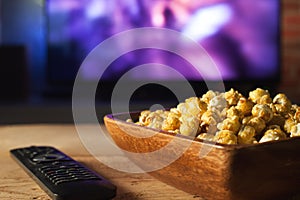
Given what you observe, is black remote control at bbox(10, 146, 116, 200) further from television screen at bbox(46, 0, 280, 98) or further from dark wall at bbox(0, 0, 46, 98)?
dark wall at bbox(0, 0, 46, 98)

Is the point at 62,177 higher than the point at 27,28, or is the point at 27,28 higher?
the point at 27,28

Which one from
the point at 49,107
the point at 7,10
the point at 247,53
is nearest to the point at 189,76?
the point at 247,53

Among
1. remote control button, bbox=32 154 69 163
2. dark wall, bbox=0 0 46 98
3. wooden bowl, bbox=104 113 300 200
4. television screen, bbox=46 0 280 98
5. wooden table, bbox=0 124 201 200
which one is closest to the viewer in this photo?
wooden bowl, bbox=104 113 300 200

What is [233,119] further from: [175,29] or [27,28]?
[27,28]

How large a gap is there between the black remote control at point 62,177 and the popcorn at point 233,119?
0.11 m

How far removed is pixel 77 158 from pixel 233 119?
390 millimetres

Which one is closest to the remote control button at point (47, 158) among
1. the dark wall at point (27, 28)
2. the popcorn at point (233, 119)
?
the popcorn at point (233, 119)

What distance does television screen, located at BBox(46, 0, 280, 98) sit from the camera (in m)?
2.47

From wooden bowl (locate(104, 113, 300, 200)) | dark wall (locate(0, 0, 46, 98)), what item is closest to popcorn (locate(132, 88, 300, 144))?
wooden bowl (locate(104, 113, 300, 200))

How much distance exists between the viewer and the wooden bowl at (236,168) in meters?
0.55

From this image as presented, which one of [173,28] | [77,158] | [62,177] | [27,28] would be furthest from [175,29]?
[62,177]

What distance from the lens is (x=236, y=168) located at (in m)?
0.55

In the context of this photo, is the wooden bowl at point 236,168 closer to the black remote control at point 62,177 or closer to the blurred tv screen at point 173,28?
the black remote control at point 62,177

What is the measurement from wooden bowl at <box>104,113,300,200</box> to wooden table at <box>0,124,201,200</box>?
69 mm
